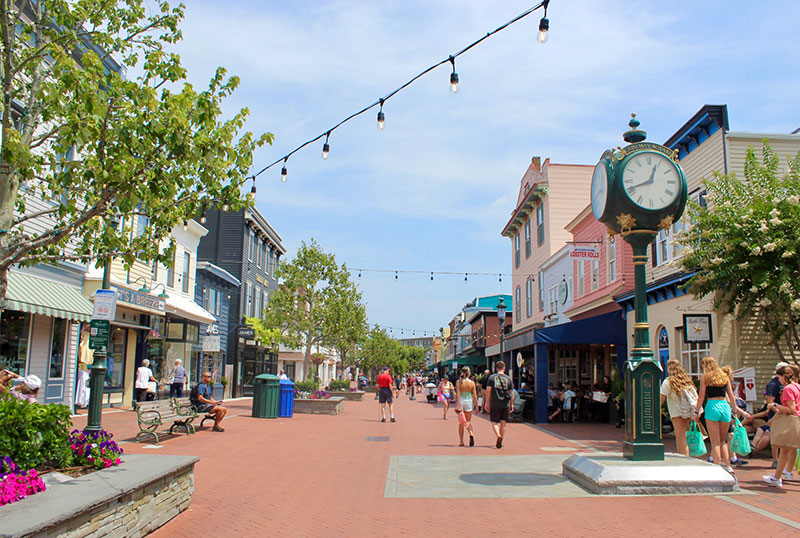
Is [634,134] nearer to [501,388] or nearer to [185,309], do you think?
[501,388]

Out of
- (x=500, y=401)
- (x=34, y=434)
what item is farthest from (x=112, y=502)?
(x=500, y=401)

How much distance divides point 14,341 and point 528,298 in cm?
2454

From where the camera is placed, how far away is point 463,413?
14.7 m

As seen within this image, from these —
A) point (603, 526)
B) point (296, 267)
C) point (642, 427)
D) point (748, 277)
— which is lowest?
point (603, 526)

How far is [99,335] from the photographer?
10.3 metres

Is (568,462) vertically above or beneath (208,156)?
beneath

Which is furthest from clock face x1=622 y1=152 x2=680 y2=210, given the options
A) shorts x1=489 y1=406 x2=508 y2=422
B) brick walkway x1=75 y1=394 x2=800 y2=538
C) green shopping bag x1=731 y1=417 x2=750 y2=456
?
shorts x1=489 y1=406 x2=508 y2=422

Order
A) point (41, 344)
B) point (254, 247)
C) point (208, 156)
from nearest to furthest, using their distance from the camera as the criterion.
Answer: point (208, 156)
point (41, 344)
point (254, 247)

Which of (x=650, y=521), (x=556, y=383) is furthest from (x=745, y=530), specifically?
(x=556, y=383)

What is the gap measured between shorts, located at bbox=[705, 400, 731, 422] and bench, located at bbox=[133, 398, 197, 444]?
9.77 meters

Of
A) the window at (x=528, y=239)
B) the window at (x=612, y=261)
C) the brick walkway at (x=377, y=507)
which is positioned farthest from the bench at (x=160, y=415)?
the window at (x=528, y=239)

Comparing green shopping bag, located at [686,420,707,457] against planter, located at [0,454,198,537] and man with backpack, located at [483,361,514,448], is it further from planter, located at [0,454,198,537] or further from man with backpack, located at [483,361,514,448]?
planter, located at [0,454,198,537]

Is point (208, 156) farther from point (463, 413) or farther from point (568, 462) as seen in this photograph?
point (463, 413)

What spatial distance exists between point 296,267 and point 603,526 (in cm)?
2576
